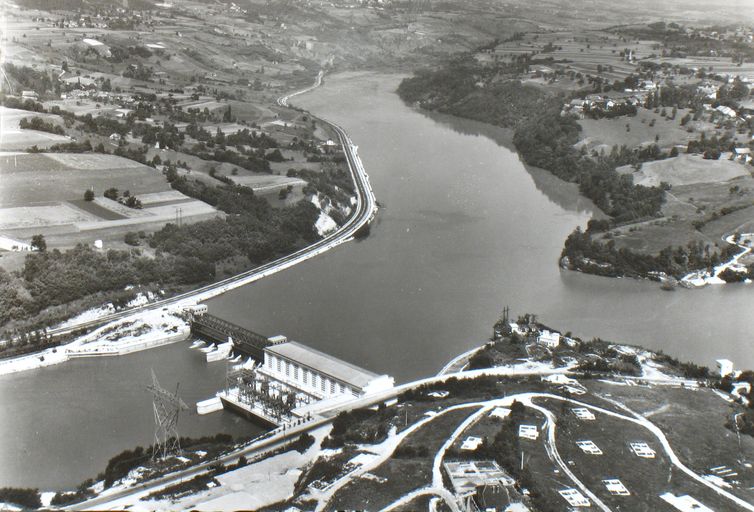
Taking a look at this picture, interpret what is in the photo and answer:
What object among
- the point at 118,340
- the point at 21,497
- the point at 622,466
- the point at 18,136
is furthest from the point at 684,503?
the point at 18,136

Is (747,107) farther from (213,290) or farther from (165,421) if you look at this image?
(165,421)

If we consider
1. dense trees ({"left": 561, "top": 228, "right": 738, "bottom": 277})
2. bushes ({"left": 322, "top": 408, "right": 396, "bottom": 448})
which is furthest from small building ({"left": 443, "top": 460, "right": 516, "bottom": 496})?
dense trees ({"left": 561, "top": 228, "right": 738, "bottom": 277})

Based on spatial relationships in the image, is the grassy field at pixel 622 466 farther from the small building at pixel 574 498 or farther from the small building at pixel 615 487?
the small building at pixel 574 498

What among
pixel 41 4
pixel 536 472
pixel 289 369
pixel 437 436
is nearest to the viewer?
pixel 536 472

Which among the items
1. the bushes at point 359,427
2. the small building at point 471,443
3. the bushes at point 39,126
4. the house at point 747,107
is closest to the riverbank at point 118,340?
the bushes at point 359,427

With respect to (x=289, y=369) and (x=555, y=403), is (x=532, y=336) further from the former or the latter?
(x=289, y=369)

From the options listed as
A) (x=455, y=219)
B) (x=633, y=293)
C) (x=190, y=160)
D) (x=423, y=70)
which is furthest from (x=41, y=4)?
(x=633, y=293)

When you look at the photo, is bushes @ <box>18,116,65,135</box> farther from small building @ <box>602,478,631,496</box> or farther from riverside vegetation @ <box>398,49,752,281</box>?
small building @ <box>602,478,631,496</box>
